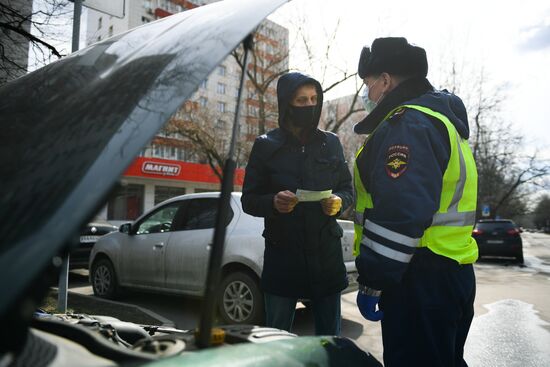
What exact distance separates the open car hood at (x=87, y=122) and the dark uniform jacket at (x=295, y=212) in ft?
3.90

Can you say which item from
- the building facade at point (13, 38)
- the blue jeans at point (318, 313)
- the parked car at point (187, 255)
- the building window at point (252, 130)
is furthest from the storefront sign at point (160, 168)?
the blue jeans at point (318, 313)

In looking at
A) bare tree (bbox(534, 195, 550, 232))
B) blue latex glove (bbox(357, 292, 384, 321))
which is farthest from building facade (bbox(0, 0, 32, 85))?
bare tree (bbox(534, 195, 550, 232))

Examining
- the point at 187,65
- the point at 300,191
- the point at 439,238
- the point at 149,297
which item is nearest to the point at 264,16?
the point at 187,65

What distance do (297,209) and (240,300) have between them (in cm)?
273

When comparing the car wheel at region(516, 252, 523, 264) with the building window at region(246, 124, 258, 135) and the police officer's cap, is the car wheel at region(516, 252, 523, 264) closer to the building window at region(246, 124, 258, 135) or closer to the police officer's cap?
Answer: the building window at region(246, 124, 258, 135)

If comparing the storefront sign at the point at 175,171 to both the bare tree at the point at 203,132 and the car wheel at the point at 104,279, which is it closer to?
the bare tree at the point at 203,132

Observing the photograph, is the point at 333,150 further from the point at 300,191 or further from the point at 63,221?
the point at 63,221

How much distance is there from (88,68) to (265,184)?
139 centimetres

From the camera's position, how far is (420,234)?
4.66 ft

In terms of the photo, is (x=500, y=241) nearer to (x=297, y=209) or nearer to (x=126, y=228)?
(x=126, y=228)

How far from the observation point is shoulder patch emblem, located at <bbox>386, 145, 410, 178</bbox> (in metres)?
1.47

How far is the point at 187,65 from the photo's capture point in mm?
926

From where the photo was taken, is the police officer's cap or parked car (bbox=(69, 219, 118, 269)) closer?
the police officer's cap

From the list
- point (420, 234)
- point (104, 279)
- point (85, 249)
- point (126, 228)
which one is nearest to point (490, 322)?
point (420, 234)
